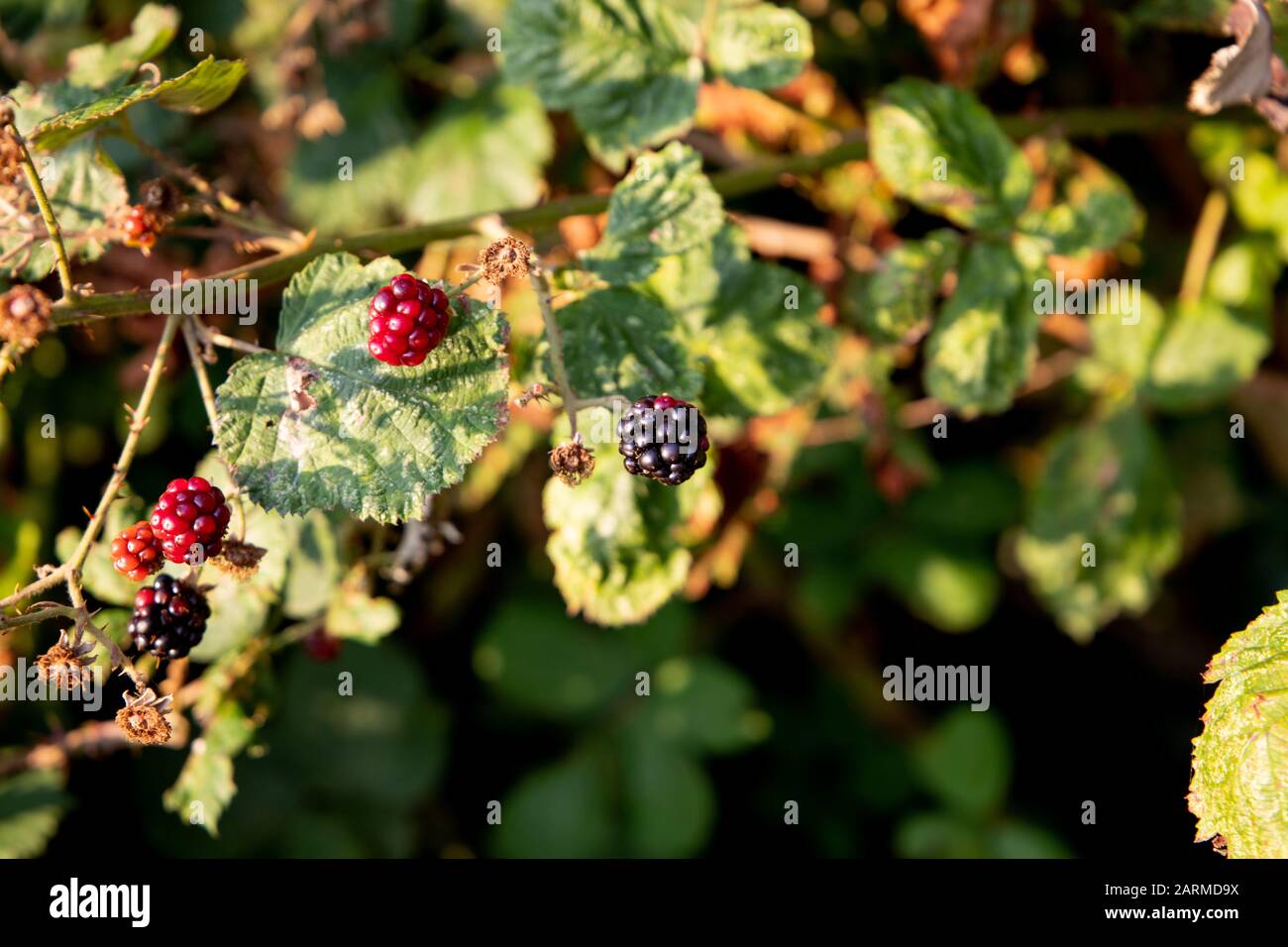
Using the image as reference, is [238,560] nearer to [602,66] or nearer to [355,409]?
[355,409]

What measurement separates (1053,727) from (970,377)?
1736 mm

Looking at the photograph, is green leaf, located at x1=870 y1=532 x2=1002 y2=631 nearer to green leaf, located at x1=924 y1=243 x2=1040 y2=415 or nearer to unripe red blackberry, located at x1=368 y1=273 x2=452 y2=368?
green leaf, located at x1=924 y1=243 x2=1040 y2=415

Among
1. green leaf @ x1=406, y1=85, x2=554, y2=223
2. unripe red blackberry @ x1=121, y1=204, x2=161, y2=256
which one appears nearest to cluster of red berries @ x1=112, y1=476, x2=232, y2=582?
unripe red blackberry @ x1=121, y1=204, x2=161, y2=256

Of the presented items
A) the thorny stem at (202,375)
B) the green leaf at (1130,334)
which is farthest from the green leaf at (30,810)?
the green leaf at (1130,334)

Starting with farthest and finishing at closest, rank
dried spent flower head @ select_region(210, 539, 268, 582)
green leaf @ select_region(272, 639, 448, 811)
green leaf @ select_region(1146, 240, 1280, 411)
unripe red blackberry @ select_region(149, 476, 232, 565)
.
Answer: green leaf @ select_region(272, 639, 448, 811)
green leaf @ select_region(1146, 240, 1280, 411)
dried spent flower head @ select_region(210, 539, 268, 582)
unripe red blackberry @ select_region(149, 476, 232, 565)

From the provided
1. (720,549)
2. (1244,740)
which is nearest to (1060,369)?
(720,549)

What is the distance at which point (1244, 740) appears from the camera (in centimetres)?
134

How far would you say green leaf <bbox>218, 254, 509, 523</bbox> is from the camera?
4.15 feet

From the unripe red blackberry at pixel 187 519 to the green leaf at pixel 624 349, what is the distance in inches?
18.2

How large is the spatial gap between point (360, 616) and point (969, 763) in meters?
1.72

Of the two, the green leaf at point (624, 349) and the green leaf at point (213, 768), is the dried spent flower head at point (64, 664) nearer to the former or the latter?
the green leaf at point (213, 768)

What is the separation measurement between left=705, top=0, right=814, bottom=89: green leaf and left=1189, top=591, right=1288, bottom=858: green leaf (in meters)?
1.08

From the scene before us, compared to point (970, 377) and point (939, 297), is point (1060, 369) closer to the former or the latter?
point (939, 297)
